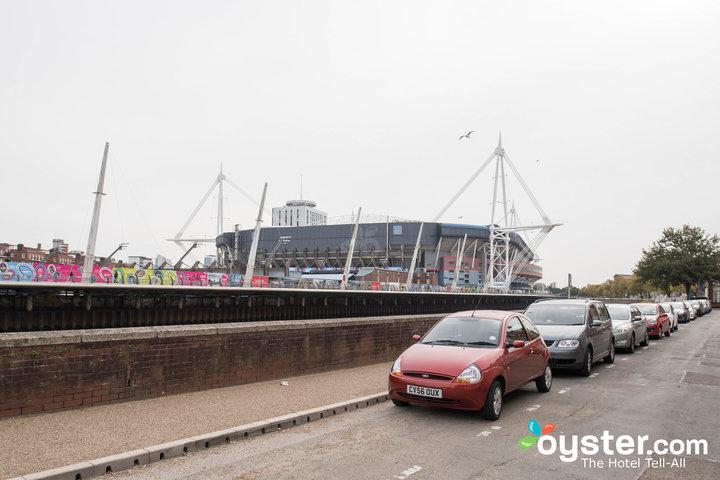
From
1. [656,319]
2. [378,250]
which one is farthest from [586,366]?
[378,250]

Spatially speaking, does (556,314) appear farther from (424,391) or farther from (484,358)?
(424,391)

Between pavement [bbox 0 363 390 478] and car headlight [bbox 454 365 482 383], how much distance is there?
8.01 ft

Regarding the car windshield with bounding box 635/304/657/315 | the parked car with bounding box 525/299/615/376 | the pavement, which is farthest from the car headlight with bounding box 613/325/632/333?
the pavement

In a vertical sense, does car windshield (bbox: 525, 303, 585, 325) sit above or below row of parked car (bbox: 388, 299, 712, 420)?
above

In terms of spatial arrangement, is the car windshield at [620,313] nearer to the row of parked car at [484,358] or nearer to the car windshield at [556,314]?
the car windshield at [556,314]

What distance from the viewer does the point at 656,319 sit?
71.2 ft

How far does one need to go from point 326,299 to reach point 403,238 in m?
90.7

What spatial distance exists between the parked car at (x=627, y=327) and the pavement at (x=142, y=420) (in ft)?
30.6

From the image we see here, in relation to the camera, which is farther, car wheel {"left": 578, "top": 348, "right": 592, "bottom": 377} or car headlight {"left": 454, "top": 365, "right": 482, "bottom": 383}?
car wheel {"left": 578, "top": 348, "right": 592, "bottom": 377}

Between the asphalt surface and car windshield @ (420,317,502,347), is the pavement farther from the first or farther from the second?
car windshield @ (420,317,502,347)

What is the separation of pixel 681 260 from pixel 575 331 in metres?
71.5

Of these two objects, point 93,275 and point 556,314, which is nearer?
point 556,314

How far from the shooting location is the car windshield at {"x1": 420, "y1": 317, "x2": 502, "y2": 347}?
8.43 metres

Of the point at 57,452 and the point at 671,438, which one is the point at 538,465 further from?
the point at 57,452
